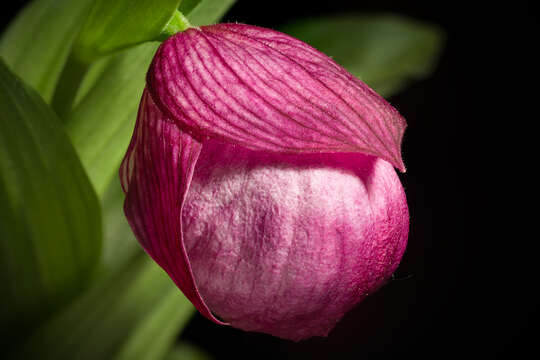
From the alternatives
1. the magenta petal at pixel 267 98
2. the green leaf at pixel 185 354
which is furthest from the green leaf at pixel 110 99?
the green leaf at pixel 185 354

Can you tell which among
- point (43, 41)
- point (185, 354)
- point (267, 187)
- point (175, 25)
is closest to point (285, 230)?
point (267, 187)

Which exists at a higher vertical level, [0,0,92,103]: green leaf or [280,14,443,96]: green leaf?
[0,0,92,103]: green leaf

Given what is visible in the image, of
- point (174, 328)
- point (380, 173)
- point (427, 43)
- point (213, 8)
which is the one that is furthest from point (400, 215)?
point (427, 43)

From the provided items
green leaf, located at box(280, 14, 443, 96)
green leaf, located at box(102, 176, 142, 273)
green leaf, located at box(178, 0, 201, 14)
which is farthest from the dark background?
green leaf, located at box(178, 0, 201, 14)

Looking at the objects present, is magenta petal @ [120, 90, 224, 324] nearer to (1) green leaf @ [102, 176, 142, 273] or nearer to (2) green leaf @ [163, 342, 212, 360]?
(1) green leaf @ [102, 176, 142, 273]

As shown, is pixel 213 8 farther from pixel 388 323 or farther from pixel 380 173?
pixel 388 323

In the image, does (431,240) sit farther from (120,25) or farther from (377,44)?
(120,25)

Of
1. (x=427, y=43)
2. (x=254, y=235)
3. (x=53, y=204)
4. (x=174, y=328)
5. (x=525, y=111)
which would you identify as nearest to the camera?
(x=254, y=235)

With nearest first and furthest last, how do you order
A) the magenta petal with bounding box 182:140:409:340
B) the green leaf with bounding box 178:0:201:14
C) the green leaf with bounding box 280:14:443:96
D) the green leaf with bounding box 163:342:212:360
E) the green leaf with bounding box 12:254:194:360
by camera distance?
1. the magenta petal with bounding box 182:140:409:340
2. the green leaf with bounding box 178:0:201:14
3. the green leaf with bounding box 12:254:194:360
4. the green leaf with bounding box 280:14:443:96
5. the green leaf with bounding box 163:342:212:360
